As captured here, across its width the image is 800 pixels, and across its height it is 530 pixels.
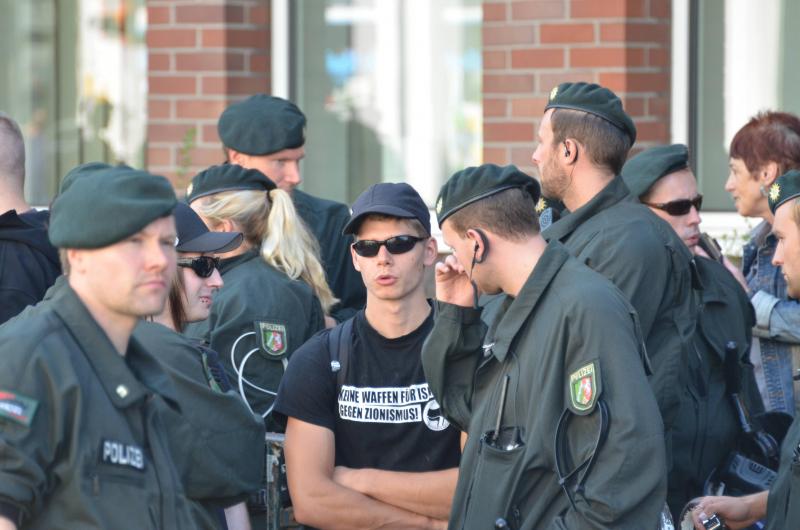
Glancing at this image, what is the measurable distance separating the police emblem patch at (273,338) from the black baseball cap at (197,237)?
0.41m

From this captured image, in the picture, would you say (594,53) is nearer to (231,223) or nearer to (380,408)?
(231,223)

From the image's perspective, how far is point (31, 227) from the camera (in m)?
4.98

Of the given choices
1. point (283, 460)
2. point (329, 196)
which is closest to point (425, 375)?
point (283, 460)

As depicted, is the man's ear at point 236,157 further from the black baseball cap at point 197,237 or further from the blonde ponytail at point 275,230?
the black baseball cap at point 197,237

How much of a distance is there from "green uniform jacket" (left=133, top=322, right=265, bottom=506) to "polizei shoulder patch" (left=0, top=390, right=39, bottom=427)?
686mm

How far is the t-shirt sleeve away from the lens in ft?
14.4

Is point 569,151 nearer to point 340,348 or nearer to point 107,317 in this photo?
point 340,348

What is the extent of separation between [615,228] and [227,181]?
1656mm

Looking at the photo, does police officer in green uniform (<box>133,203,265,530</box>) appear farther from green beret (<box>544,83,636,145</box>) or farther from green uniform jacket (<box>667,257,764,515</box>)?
green uniform jacket (<box>667,257,764,515</box>)

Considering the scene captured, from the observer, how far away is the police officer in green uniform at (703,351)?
194 inches

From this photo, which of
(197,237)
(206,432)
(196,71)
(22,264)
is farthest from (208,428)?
(196,71)

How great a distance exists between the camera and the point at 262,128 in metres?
6.18

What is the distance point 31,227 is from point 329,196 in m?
3.16

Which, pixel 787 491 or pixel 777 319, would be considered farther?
pixel 777 319
